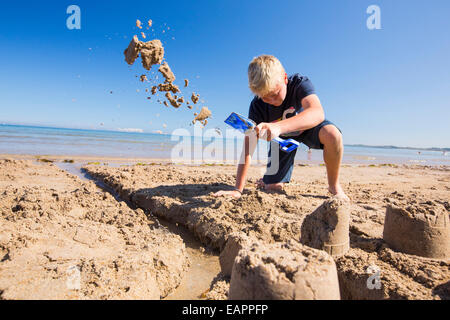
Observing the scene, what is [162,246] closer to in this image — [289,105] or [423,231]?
[423,231]

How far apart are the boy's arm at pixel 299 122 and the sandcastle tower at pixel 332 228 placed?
63 centimetres

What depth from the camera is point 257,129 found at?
5.83ft

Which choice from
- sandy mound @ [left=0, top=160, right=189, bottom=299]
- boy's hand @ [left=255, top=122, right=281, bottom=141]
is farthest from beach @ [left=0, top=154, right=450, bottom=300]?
boy's hand @ [left=255, top=122, right=281, bottom=141]

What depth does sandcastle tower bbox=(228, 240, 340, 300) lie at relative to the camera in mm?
771

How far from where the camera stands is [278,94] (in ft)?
8.32

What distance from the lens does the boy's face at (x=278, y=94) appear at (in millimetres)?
2367

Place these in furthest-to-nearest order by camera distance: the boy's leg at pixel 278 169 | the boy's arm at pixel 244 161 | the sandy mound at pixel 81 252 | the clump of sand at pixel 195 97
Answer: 1. the clump of sand at pixel 195 97
2. the boy's leg at pixel 278 169
3. the boy's arm at pixel 244 161
4. the sandy mound at pixel 81 252

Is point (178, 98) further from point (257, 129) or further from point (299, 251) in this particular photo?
point (299, 251)

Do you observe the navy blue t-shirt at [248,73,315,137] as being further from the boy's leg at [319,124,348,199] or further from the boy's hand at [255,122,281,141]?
the boy's hand at [255,122,281,141]

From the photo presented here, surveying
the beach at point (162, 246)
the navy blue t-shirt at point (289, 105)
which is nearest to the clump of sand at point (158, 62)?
the navy blue t-shirt at point (289, 105)

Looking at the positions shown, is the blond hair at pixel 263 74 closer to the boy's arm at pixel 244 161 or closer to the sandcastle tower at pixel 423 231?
the boy's arm at pixel 244 161

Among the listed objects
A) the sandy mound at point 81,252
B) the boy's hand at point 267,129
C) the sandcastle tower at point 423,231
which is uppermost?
the boy's hand at point 267,129

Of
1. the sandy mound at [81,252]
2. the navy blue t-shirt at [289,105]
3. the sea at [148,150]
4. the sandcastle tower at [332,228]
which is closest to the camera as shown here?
the sandy mound at [81,252]
